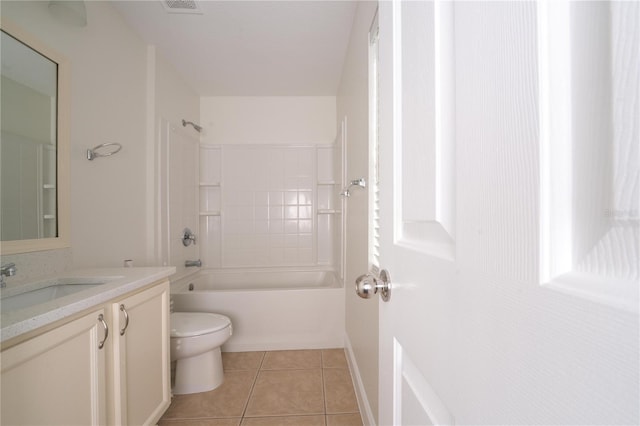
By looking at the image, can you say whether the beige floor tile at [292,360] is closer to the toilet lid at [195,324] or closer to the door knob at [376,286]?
the toilet lid at [195,324]

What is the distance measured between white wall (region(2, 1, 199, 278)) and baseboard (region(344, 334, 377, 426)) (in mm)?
1720

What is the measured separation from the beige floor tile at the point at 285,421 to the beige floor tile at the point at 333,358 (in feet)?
1.85

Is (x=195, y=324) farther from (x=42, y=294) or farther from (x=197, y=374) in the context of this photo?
(x=42, y=294)

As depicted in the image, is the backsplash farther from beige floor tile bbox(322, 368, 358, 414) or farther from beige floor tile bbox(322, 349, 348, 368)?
beige floor tile bbox(322, 349, 348, 368)

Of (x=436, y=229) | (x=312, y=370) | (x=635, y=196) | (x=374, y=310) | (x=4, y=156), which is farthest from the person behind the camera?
(x=312, y=370)

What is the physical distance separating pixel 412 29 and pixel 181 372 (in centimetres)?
228

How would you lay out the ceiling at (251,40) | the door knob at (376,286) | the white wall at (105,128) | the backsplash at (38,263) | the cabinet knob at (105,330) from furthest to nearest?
the ceiling at (251,40) < the white wall at (105,128) < the backsplash at (38,263) < the cabinet knob at (105,330) < the door knob at (376,286)

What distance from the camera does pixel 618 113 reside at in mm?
181

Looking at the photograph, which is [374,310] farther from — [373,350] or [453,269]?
[453,269]

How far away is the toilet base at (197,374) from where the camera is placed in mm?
1904

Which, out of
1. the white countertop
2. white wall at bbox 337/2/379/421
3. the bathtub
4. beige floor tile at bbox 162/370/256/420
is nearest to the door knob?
white wall at bbox 337/2/379/421

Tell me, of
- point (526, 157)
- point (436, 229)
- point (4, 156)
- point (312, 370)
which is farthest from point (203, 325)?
point (526, 157)

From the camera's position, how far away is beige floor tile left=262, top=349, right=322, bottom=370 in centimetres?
222

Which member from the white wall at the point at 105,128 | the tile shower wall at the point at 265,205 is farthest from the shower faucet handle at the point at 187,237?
the white wall at the point at 105,128
